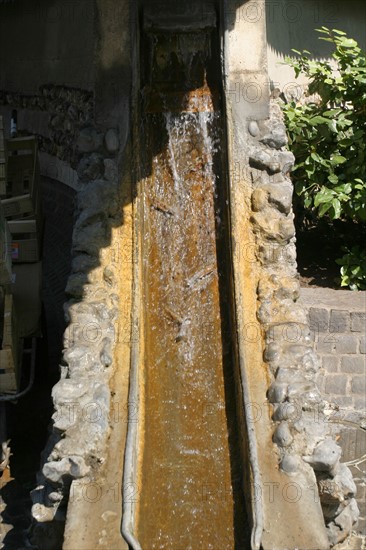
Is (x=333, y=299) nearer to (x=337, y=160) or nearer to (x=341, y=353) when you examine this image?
(x=341, y=353)

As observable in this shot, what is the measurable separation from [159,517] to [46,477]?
76cm

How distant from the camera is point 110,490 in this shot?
5980 millimetres

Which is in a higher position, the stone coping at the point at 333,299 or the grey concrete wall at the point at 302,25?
the grey concrete wall at the point at 302,25

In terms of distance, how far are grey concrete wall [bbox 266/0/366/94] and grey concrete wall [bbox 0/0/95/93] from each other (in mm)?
2066

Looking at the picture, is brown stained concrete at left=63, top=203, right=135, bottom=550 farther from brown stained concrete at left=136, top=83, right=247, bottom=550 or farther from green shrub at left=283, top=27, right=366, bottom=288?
green shrub at left=283, top=27, right=366, bottom=288

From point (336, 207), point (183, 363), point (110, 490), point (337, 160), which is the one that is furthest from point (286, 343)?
point (337, 160)

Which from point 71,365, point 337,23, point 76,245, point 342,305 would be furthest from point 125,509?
point 337,23

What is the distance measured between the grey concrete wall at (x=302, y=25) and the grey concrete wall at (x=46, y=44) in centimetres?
207

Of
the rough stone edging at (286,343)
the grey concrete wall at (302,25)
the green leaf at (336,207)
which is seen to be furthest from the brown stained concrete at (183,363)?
the grey concrete wall at (302,25)

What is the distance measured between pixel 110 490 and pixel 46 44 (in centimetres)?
644

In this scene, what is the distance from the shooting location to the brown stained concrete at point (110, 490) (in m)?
5.68

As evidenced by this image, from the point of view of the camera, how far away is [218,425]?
6.87 metres

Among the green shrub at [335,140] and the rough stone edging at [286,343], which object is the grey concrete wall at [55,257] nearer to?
the rough stone edging at [286,343]

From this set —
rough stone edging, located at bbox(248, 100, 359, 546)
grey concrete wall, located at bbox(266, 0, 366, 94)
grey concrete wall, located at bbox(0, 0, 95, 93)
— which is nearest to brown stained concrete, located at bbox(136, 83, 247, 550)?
rough stone edging, located at bbox(248, 100, 359, 546)
